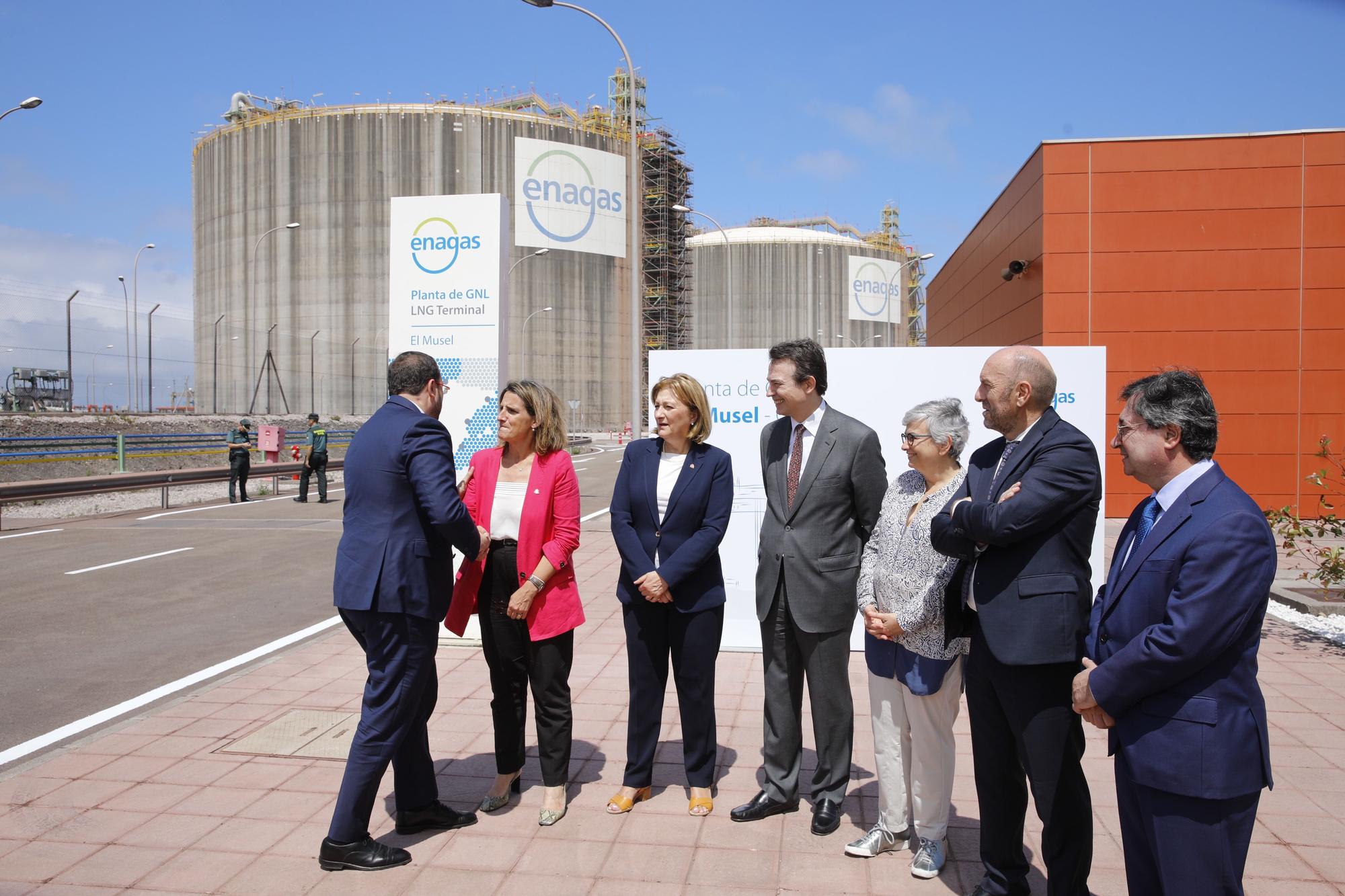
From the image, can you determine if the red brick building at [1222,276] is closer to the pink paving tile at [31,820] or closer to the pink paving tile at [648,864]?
the pink paving tile at [648,864]

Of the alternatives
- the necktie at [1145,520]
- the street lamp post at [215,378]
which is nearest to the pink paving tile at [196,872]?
the necktie at [1145,520]

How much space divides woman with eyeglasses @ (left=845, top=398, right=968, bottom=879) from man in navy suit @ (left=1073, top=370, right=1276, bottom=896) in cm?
97

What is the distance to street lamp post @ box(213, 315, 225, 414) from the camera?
60.6 meters

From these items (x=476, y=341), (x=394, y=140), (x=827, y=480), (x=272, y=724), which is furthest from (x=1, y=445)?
(x=394, y=140)

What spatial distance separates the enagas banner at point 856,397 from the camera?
22.6ft

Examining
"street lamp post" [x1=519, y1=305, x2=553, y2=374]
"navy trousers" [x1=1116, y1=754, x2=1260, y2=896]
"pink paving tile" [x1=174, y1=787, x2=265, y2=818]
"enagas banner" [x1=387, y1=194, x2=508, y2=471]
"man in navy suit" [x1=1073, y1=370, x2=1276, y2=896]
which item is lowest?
"pink paving tile" [x1=174, y1=787, x2=265, y2=818]

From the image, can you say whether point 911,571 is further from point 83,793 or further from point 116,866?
point 83,793

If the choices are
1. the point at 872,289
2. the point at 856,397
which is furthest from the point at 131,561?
the point at 872,289

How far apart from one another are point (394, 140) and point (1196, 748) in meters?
60.1

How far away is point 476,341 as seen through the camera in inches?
319

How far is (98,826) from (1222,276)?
1748 centimetres

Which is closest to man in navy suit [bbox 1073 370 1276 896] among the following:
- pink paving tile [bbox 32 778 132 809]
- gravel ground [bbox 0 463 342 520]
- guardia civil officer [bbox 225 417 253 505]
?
pink paving tile [bbox 32 778 132 809]

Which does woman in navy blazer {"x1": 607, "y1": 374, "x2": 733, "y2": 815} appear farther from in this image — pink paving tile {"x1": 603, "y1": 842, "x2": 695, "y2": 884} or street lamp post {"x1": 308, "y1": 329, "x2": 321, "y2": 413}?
street lamp post {"x1": 308, "y1": 329, "x2": 321, "y2": 413}

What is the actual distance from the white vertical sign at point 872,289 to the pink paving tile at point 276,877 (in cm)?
8099
